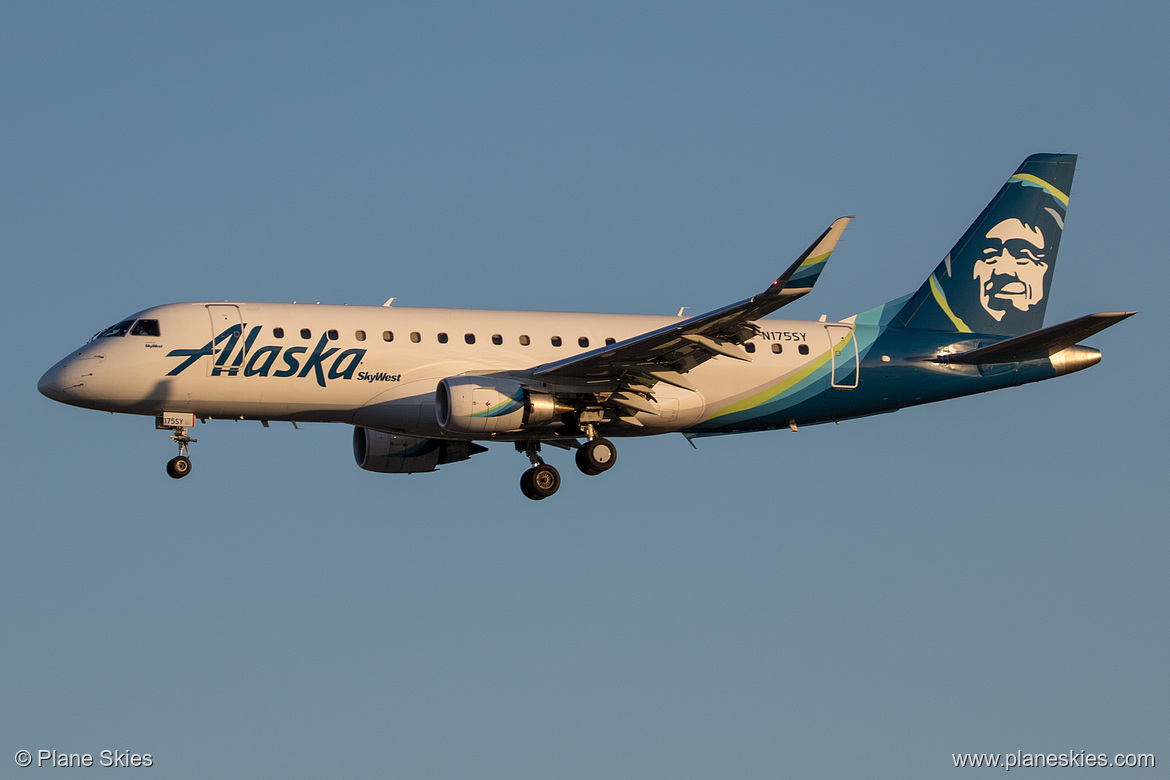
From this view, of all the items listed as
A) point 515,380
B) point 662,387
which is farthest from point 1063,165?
point 515,380

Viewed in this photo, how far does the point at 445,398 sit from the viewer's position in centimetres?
3656

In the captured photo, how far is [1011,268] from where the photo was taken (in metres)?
43.9

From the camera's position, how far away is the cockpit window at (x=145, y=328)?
37125 millimetres

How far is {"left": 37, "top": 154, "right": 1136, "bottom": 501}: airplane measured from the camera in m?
36.7

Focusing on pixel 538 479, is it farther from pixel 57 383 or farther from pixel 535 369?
→ pixel 57 383

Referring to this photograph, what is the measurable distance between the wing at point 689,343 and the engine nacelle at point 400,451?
5839mm

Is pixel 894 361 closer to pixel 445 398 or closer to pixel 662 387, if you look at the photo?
pixel 662 387

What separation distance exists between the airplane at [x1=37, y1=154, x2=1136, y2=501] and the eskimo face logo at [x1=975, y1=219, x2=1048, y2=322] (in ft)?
2.55

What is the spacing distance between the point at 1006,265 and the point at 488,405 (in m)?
16.4

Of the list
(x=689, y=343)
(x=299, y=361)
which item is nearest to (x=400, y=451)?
(x=299, y=361)

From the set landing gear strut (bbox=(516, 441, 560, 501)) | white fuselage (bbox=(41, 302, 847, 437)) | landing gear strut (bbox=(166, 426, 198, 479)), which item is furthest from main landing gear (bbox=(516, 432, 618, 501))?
landing gear strut (bbox=(166, 426, 198, 479))

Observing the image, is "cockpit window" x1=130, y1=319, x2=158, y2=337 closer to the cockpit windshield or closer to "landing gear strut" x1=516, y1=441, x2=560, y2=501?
the cockpit windshield

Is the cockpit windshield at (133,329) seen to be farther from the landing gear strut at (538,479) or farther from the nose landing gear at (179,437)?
the landing gear strut at (538,479)

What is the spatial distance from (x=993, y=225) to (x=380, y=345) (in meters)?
18.2
